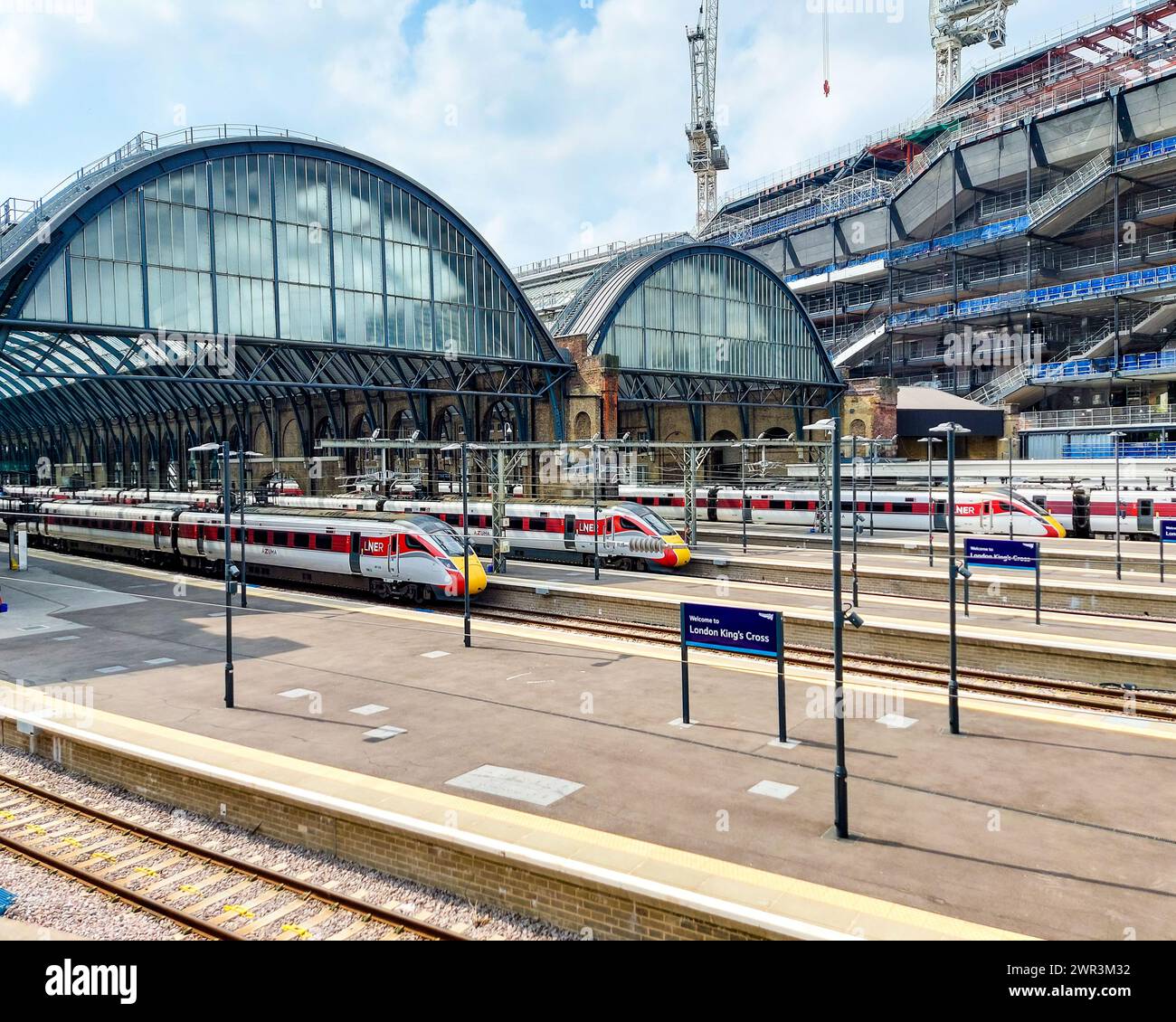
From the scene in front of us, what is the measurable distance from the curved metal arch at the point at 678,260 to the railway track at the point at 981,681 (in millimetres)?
33457

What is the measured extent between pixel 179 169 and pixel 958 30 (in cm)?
9878

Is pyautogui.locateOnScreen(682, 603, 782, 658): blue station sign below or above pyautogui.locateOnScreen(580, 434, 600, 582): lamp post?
below

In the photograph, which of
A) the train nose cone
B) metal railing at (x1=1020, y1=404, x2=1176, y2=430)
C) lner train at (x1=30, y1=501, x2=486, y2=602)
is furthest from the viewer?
metal railing at (x1=1020, y1=404, x2=1176, y2=430)

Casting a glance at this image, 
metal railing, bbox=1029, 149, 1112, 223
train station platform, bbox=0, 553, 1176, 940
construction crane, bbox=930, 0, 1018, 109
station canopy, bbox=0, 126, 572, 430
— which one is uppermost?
construction crane, bbox=930, 0, 1018, 109

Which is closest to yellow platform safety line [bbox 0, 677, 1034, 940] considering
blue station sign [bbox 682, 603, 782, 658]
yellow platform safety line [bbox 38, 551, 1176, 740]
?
yellow platform safety line [bbox 38, 551, 1176, 740]

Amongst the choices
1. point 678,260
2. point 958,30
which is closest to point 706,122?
point 958,30

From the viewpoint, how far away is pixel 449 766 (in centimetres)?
1443

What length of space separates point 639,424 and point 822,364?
18.0 m

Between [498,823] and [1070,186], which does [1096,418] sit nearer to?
[1070,186]

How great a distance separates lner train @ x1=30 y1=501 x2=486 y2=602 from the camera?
99.0 feet

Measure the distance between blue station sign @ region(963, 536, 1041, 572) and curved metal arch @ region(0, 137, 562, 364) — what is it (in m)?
35.0

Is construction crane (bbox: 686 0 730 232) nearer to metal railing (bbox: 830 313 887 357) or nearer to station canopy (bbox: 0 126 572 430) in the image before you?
metal railing (bbox: 830 313 887 357)
